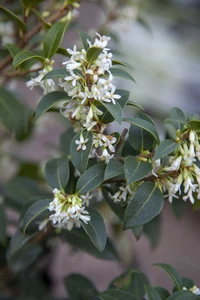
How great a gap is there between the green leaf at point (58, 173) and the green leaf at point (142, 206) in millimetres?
112

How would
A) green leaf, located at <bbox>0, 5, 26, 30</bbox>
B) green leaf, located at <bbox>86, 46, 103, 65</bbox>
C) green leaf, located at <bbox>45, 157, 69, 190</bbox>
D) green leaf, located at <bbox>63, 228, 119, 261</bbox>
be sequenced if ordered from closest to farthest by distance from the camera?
green leaf, located at <bbox>86, 46, 103, 65</bbox>
green leaf, located at <bbox>45, 157, 69, 190</bbox>
green leaf, located at <bbox>0, 5, 26, 30</bbox>
green leaf, located at <bbox>63, 228, 119, 261</bbox>

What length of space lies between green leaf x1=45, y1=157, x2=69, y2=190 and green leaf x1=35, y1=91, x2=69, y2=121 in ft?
0.36

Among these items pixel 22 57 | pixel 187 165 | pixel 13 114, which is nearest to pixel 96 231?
pixel 187 165

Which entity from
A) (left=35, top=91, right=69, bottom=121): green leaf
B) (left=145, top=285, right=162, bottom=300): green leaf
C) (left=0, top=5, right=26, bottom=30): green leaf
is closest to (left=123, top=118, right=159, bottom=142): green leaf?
(left=35, top=91, right=69, bottom=121): green leaf

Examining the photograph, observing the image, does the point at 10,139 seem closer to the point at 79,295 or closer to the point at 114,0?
the point at 114,0

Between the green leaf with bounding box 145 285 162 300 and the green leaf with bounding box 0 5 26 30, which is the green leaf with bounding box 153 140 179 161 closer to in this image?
the green leaf with bounding box 145 285 162 300

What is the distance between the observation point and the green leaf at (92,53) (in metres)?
0.61

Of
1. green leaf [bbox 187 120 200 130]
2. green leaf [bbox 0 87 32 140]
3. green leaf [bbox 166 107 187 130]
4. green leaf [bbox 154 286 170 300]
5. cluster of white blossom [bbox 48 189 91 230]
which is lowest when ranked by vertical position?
green leaf [bbox 0 87 32 140]

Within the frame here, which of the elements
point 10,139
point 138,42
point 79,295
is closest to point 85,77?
point 79,295

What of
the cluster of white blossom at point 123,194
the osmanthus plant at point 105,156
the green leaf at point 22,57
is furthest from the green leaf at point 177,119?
the green leaf at point 22,57

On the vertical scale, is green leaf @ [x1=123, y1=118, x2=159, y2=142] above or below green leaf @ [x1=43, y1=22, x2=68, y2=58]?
below

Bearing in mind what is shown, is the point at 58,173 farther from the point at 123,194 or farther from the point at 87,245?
the point at 87,245

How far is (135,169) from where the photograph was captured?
63 cm

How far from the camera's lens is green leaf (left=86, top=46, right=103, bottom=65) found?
Result: 0.61 meters
